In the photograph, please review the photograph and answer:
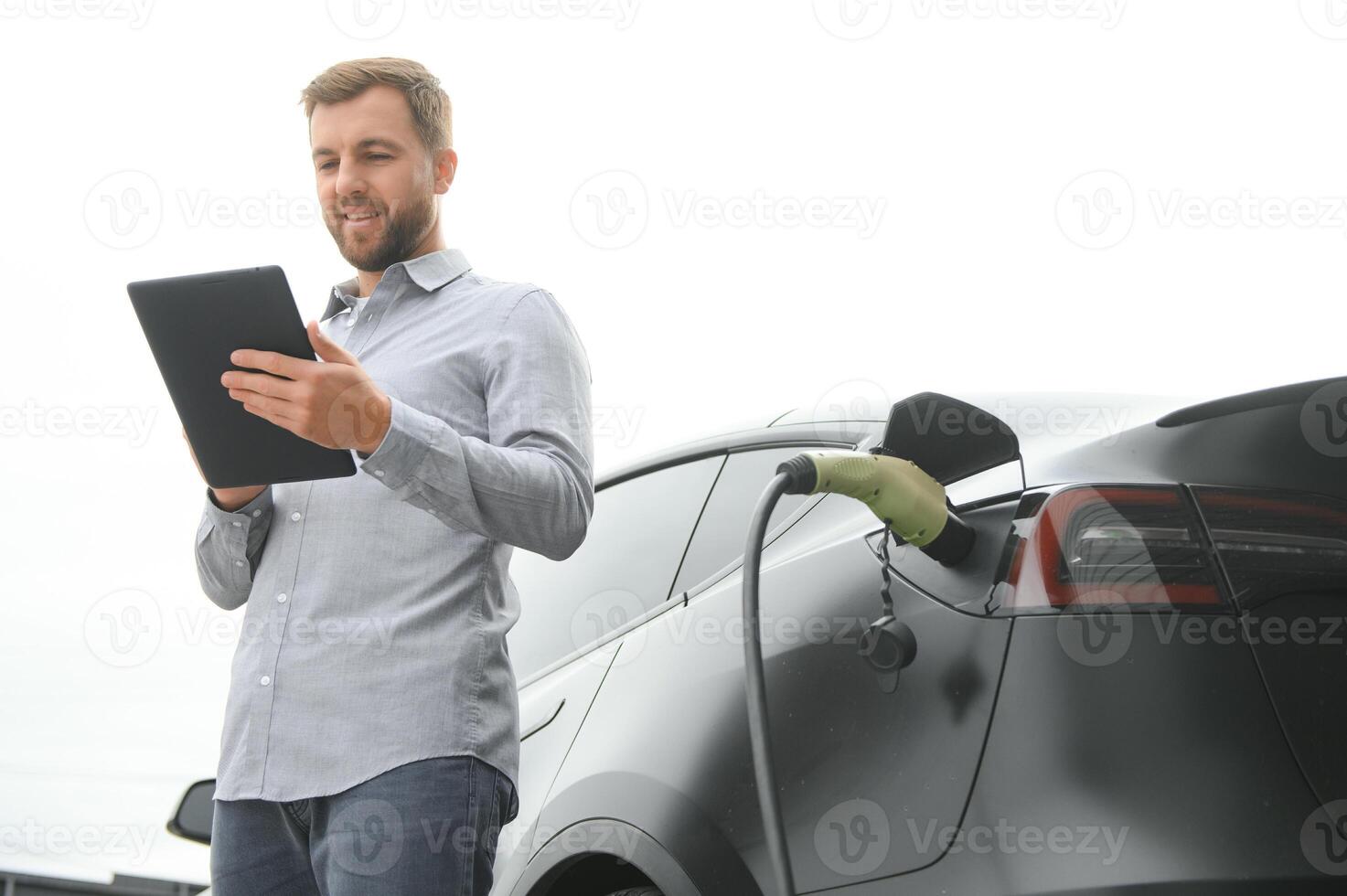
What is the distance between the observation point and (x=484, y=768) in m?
1.47

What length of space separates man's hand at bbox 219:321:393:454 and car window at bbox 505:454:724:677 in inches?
29.5

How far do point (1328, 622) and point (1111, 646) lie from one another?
243 millimetres

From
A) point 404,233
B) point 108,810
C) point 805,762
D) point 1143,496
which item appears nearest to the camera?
point 1143,496

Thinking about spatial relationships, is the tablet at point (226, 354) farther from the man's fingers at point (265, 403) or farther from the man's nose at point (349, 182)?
the man's nose at point (349, 182)

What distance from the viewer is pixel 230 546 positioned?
5.46 feet

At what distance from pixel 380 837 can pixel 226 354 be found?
615 millimetres

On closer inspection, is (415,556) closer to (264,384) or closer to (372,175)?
(264,384)

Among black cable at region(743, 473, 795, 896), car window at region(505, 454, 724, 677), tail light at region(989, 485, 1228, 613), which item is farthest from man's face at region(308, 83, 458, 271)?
tail light at region(989, 485, 1228, 613)

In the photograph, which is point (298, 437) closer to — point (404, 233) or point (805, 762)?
point (404, 233)

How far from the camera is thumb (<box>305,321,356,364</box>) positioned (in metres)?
1.34

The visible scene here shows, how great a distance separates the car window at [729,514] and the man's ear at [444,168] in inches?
27.8

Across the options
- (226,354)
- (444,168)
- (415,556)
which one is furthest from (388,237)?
(415,556)

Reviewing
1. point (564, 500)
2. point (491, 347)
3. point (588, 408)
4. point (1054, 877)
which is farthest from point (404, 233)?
point (1054, 877)

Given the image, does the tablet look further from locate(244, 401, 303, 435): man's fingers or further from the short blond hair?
the short blond hair
